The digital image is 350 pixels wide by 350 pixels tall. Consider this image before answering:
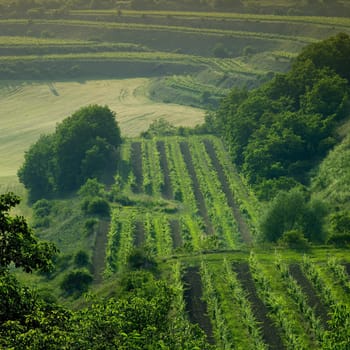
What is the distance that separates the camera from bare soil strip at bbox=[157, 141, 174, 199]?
115 metres

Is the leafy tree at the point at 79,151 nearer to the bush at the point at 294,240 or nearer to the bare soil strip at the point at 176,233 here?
the bare soil strip at the point at 176,233

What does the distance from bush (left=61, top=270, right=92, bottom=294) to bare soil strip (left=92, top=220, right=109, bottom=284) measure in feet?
6.57

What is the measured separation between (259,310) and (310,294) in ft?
18.8

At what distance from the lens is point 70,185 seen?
410 ft

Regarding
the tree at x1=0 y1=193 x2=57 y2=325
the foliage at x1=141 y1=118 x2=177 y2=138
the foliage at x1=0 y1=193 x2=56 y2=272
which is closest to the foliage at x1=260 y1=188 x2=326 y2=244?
the foliage at x1=0 y1=193 x2=56 y2=272

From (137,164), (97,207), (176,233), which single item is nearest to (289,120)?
(137,164)

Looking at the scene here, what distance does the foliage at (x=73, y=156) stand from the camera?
408ft

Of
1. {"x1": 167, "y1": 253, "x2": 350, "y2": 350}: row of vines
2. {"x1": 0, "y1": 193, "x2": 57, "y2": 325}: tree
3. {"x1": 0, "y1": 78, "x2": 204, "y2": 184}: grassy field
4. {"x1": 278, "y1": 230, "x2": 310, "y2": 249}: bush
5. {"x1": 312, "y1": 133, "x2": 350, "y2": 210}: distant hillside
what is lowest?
{"x1": 0, "y1": 78, "x2": 204, "y2": 184}: grassy field

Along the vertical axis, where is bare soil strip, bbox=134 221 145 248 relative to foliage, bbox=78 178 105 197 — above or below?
above

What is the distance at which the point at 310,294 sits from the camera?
216ft

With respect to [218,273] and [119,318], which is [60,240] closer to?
[218,273]

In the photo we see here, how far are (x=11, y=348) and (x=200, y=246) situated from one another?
181ft

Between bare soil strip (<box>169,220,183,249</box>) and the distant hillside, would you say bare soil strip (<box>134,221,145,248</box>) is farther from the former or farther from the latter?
the distant hillside

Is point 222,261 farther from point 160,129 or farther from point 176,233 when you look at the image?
point 160,129
